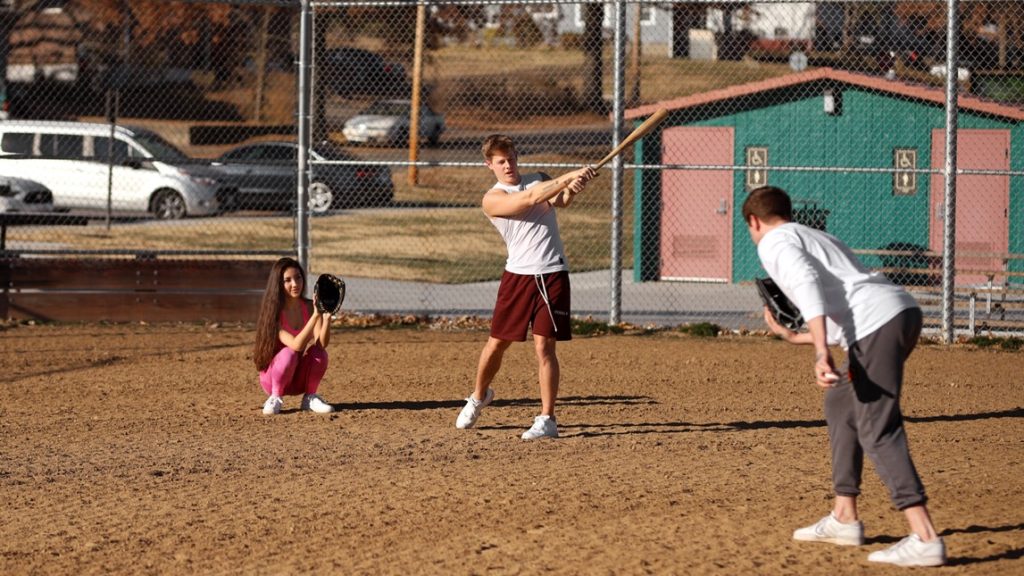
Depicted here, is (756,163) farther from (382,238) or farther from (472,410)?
(472,410)

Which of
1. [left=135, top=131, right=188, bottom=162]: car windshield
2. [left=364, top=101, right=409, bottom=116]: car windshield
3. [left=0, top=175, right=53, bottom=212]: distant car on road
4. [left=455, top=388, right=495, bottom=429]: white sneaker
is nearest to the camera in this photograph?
[left=455, top=388, right=495, bottom=429]: white sneaker

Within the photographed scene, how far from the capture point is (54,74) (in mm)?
37500

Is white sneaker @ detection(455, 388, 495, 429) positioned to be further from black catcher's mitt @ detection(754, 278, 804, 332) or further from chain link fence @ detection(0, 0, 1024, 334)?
black catcher's mitt @ detection(754, 278, 804, 332)

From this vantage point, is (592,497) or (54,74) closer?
(592,497)

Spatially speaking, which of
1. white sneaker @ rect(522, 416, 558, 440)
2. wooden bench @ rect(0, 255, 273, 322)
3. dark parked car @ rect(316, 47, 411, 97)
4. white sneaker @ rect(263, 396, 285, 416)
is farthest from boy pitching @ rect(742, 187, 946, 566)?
dark parked car @ rect(316, 47, 411, 97)

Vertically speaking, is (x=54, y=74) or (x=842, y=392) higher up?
(x=54, y=74)

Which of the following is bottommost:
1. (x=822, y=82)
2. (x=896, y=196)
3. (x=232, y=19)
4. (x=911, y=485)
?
(x=911, y=485)

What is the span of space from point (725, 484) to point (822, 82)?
37.6 feet

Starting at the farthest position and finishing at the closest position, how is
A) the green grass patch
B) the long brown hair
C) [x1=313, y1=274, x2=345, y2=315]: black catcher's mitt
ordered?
1. the green grass patch
2. the long brown hair
3. [x1=313, y1=274, x2=345, y2=315]: black catcher's mitt

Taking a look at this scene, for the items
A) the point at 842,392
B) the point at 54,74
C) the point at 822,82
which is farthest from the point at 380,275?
the point at 54,74

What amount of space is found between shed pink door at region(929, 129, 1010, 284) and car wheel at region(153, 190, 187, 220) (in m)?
10.6

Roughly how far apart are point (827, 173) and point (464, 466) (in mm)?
11239

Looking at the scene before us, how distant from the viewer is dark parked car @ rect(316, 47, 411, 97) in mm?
33219

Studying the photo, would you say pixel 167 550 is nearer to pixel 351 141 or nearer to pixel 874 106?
pixel 874 106
